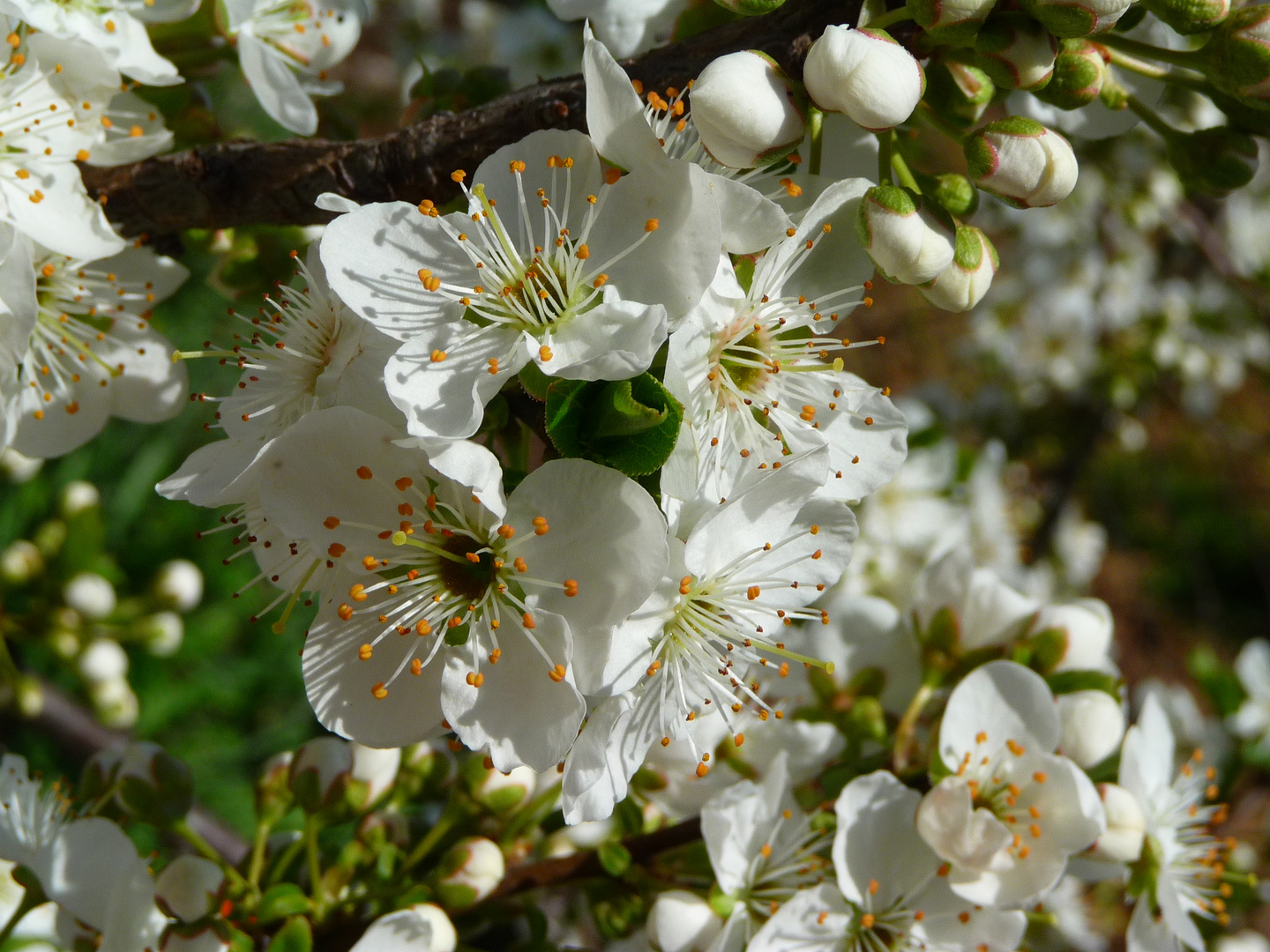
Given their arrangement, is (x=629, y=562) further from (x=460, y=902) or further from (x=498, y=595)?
(x=460, y=902)

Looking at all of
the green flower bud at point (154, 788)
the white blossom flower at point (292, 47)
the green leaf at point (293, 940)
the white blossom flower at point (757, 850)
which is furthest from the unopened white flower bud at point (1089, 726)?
the white blossom flower at point (292, 47)

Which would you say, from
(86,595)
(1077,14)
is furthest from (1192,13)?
(86,595)

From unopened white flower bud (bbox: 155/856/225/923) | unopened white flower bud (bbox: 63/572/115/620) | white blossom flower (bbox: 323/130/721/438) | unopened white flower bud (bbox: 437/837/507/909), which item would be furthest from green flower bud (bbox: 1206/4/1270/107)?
unopened white flower bud (bbox: 63/572/115/620)

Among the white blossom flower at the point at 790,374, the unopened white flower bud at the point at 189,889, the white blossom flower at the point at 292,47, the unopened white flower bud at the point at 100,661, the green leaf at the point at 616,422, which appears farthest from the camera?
the unopened white flower bud at the point at 100,661

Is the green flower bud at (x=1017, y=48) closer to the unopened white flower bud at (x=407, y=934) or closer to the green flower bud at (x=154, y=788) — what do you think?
the unopened white flower bud at (x=407, y=934)

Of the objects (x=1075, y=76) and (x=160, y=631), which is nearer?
(x=1075, y=76)

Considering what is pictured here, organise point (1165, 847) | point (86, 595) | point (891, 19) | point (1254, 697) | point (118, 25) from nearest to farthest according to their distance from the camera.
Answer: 1. point (891, 19)
2. point (118, 25)
3. point (1165, 847)
4. point (86, 595)
5. point (1254, 697)

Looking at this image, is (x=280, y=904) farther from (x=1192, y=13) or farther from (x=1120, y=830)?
(x=1192, y=13)
